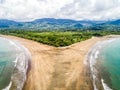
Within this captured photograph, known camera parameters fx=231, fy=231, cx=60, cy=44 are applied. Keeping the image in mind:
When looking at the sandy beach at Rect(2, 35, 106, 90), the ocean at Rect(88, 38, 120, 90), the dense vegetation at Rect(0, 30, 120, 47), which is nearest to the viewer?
the sandy beach at Rect(2, 35, 106, 90)

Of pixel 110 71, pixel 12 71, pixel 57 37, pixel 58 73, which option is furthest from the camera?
pixel 57 37

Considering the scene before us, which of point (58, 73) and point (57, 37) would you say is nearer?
point (58, 73)

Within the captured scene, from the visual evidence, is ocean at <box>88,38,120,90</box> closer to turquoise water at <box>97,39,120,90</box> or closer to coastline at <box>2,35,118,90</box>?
turquoise water at <box>97,39,120,90</box>

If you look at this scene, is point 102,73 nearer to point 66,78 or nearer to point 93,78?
point 93,78

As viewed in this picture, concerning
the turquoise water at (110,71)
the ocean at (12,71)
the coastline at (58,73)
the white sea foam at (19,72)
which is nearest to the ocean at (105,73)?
the turquoise water at (110,71)

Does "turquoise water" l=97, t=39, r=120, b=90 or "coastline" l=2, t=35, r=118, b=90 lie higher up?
"coastline" l=2, t=35, r=118, b=90

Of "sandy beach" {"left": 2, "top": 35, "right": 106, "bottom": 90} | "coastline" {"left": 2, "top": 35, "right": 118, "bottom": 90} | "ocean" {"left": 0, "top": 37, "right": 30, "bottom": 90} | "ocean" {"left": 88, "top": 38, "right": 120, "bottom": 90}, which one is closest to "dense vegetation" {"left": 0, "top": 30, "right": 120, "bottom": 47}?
"sandy beach" {"left": 2, "top": 35, "right": 106, "bottom": 90}

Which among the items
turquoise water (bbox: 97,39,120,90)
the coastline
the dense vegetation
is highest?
the coastline

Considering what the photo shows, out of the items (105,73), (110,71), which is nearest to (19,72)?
(105,73)

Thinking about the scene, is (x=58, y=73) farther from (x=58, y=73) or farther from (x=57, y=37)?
(x=57, y=37)

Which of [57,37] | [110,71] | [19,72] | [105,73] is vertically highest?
[19,72]

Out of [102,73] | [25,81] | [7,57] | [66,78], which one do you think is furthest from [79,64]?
[7,57]

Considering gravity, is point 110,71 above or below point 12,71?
below
